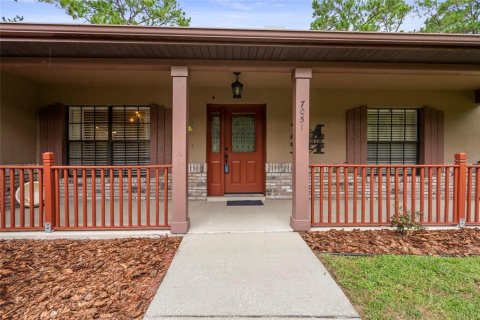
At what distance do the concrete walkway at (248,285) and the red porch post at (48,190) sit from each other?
1.90 m

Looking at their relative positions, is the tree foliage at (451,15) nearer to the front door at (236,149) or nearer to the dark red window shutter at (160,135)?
the front door at (236,149)

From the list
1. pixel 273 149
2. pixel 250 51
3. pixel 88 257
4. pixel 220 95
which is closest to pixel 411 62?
pixel 250 51

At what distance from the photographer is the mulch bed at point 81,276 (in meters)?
2.15

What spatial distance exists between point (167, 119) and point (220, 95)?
122 cm

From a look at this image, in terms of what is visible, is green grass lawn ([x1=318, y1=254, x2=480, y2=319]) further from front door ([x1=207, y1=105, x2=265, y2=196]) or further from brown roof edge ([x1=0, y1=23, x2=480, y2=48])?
front door ([x1=207, y1=105, x2=265, y2=196])

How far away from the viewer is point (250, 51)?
12.0ft

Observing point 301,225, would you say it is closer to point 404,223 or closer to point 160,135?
point 404,223

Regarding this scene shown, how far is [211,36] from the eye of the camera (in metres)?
3.34

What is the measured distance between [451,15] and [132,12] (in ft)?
45.1

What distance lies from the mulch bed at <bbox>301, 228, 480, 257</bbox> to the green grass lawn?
0.75 feet

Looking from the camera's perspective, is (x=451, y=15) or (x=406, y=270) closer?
(x=406, y=270)

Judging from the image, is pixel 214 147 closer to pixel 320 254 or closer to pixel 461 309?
pixel 320 254

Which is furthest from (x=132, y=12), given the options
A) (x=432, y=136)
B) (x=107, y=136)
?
(x=432, y=136)

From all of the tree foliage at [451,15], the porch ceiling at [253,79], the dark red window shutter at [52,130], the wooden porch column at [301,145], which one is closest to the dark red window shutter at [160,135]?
the porch ceiling at [253,79]
